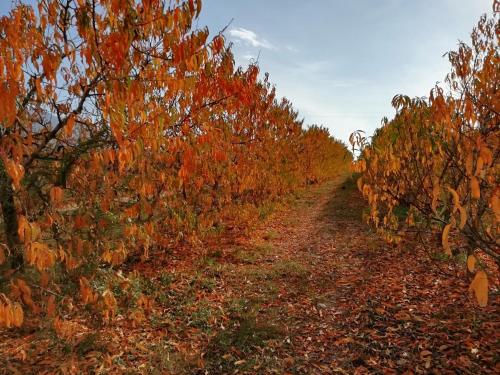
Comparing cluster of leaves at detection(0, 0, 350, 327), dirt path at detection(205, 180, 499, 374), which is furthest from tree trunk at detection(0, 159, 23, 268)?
dirt path at detection(205, 180, 499, 374)

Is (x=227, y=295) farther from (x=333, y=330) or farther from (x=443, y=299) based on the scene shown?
(x=443, y=299)

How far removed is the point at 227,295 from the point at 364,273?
3105 mm

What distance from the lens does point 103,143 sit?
4.15 meters

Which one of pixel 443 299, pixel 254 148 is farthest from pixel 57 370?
pixel 254 148

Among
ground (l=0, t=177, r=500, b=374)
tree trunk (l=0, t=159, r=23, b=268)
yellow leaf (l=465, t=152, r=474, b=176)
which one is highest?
yellow leaf (l=465, t=152, r=474, b=176)

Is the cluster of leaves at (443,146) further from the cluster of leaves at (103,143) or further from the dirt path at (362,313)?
the cluster of leaves at (103,143)

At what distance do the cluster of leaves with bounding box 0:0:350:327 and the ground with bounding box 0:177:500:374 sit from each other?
2.84ft

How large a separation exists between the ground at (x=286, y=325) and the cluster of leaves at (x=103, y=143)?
86cm

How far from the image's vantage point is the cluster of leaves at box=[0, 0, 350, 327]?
2568 millimetres

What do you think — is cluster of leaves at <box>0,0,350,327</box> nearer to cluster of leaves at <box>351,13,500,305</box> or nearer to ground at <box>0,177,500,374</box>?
ground at <box>0,177,500,374</box>

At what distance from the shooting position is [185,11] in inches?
116

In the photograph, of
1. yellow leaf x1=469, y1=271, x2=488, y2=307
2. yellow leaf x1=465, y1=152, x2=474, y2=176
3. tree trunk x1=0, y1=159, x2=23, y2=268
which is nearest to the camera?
yellow leaf x1=469, y1=271, x2=488, y2=307

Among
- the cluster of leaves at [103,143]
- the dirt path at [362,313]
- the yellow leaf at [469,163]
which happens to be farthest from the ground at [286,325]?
the yellow leaf at [469,163]

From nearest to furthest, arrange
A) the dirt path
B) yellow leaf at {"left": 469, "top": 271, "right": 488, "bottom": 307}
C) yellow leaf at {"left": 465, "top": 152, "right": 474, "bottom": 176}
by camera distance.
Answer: yellow leaf at {"left": 469, "top": 271, "right": 488, "bottom": 307} → yellow leaf at {"left": 465, "top": 152, "right": 474, "bottom": 176} → the dirt path
